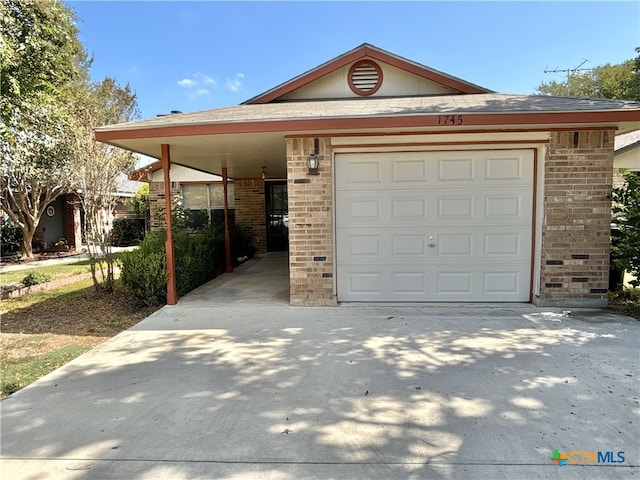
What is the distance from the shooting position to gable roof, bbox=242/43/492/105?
783 cm

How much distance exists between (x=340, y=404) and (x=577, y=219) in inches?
196

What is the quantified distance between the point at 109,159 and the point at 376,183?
5.61 metres

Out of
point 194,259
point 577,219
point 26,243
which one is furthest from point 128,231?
point 577,219

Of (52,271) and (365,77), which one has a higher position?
(365,77)

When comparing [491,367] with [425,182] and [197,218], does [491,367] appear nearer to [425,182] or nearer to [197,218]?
[425,182]

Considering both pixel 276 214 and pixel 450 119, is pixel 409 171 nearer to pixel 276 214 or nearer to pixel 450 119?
pixel 450 119

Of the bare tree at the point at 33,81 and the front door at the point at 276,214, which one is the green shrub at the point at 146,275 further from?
the front door at the point at 276,214

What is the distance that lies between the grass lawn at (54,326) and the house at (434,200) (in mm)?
1107

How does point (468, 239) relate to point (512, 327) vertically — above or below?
above

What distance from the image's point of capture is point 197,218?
46.2 ft

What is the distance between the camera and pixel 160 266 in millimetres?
6574

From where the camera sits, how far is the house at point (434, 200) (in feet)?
19.1

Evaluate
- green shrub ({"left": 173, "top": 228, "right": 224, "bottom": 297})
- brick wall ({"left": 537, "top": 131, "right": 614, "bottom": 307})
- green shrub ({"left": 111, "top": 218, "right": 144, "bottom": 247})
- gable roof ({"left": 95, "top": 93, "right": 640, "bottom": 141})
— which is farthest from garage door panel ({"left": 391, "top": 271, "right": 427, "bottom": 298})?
green shrub ({"left": 111, "top": 218, "right": 144, "bottom": 247})

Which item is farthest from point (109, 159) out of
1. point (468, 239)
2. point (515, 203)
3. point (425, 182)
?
point (515, 203)
